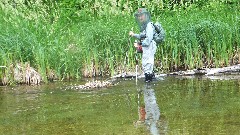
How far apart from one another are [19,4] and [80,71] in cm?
387

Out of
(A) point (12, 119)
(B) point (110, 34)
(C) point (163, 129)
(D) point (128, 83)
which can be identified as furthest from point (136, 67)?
(C) point (163, 129)

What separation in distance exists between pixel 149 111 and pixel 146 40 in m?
3.41

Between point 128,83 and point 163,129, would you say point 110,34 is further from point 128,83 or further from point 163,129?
point 163,129

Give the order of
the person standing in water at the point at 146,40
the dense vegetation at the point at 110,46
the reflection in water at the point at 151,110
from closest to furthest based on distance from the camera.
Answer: the reflection in water at the point at 151,110 < the person standing in water at the point at 146,40 < the dense vegetation at the point at 110,46

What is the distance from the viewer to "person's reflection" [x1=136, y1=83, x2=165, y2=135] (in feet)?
20.3

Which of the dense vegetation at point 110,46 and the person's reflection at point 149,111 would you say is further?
the dense vegetation at point 110,46

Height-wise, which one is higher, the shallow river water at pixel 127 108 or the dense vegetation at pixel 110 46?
the dense vegetation at pixel 110 46

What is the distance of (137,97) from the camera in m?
8.68

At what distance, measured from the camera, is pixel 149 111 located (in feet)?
23.7

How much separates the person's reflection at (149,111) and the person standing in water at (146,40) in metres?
1.04

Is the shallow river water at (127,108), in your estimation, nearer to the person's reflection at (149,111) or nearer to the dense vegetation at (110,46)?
the person's reflection at (149,111)

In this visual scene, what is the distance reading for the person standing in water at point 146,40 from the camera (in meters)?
10.5

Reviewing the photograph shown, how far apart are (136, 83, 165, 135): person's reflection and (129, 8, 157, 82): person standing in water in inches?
41.0

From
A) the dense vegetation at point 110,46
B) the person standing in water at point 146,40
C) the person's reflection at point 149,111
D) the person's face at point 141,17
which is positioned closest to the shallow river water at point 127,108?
the person's reflection at point 149,111
